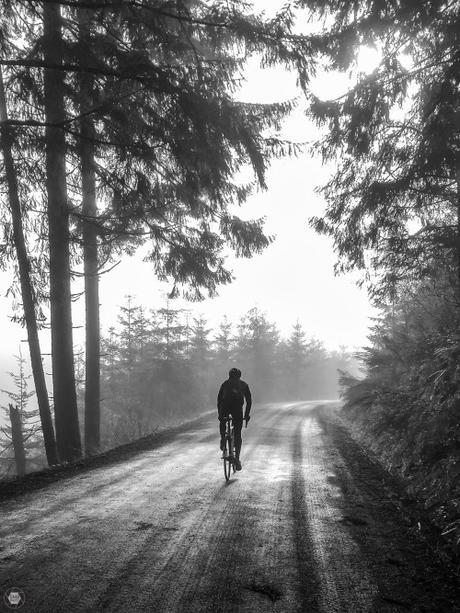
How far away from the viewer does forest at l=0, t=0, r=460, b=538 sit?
6.81 m

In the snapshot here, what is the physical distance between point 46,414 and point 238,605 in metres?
7.98

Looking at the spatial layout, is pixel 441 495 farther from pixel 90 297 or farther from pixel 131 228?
pixel 90 297

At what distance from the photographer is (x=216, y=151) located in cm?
724

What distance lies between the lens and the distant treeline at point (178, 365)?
28.1m

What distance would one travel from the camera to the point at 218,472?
7.85m

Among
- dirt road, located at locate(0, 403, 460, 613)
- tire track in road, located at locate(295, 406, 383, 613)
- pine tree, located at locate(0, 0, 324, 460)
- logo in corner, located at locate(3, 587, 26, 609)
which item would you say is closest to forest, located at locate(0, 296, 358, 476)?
pine tree, located at locate(0, 0, 324, 460)

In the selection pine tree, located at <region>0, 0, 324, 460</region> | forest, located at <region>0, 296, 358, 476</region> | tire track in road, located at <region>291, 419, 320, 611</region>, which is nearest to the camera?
tire track in road, located at <region>291, 419, 320, 611</region>

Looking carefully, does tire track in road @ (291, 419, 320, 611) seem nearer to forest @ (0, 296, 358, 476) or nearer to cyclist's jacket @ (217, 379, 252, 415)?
cyclist's jacket @ (217, 379, 252, 415)

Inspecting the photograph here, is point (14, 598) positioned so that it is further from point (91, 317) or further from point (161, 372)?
point (161, 372)

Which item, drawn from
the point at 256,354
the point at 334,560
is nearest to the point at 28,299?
the point at 334,560

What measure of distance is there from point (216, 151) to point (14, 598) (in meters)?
6.55

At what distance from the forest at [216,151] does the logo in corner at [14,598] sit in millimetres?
4490

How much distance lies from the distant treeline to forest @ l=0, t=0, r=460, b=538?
7.62m

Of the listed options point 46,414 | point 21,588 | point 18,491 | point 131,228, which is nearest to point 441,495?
point 21,588
